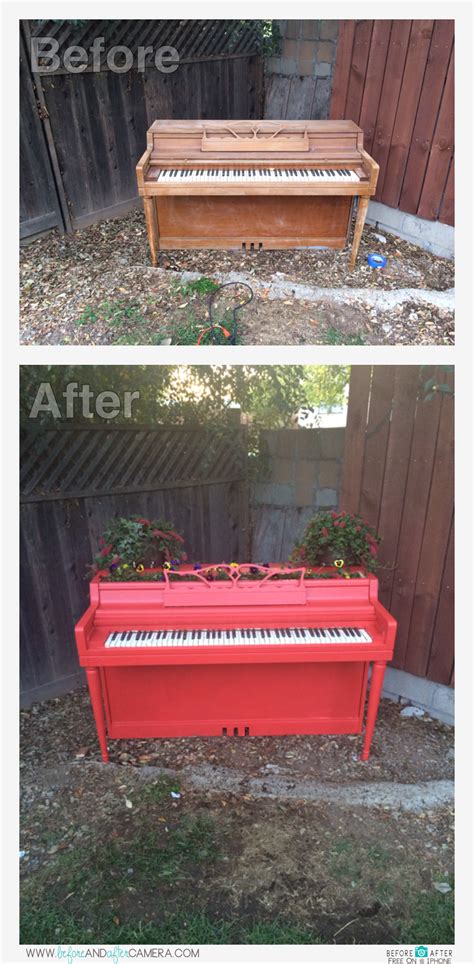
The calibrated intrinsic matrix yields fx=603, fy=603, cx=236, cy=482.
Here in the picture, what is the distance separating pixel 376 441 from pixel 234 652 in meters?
1.83

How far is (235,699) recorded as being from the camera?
3932 millimetres

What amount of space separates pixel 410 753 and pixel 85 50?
6.18 metres

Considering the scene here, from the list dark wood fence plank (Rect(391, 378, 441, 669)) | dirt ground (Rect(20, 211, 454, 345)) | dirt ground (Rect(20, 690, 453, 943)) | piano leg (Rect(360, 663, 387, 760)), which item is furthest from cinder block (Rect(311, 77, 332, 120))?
dirt ground (Rect(20, 690, 453, 943))

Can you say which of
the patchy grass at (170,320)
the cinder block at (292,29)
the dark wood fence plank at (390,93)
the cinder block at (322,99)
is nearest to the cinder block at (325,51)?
the cinder block at (322,99)

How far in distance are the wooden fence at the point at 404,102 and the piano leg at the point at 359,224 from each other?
1.02m

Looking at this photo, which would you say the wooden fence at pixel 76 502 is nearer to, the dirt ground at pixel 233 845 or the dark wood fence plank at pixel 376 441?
the dirt ground at pixel 233 845

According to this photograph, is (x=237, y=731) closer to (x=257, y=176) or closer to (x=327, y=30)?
(x=257, y=176)

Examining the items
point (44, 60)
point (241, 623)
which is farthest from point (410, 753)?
point (44, 60)

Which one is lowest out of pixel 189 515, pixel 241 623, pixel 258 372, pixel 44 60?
pixel 189 515

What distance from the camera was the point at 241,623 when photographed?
12.1 ft

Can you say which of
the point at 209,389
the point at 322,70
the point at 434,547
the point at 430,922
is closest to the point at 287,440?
the point at 209,389

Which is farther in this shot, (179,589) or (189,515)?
(189,515)

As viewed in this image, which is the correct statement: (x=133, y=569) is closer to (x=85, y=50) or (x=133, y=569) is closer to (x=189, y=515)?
(x=189, y=515)

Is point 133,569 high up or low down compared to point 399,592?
up
